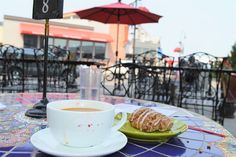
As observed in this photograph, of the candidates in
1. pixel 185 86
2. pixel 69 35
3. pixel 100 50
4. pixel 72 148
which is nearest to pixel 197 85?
pixel 185 86

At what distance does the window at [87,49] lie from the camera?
17.2m

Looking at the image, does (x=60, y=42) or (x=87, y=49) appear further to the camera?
Answer: (x=87, y=49)

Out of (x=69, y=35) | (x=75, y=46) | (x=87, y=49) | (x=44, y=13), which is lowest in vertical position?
(x=44, y=13)

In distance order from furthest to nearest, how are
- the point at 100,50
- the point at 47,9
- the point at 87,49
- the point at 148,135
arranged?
the point at 100,50 < the point at 87,49 < the point at 47,9 < the point at 148,135

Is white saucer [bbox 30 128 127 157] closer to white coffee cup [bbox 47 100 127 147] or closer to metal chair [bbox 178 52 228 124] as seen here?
white coffee cup [bbox 47 100 127 147]

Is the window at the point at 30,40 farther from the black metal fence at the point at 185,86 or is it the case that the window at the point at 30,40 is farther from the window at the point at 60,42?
the black metal fence at the point at 185,86

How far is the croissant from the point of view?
0.73m

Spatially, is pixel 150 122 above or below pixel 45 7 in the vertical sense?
below

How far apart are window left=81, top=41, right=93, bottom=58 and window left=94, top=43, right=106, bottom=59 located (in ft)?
1.56

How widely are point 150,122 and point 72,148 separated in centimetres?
25

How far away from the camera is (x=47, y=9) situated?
0.97 meters

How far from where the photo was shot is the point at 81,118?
0.56 m

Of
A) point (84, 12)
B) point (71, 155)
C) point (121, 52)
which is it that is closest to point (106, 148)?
point (71, 155)

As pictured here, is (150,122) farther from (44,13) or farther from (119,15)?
(119,15)
